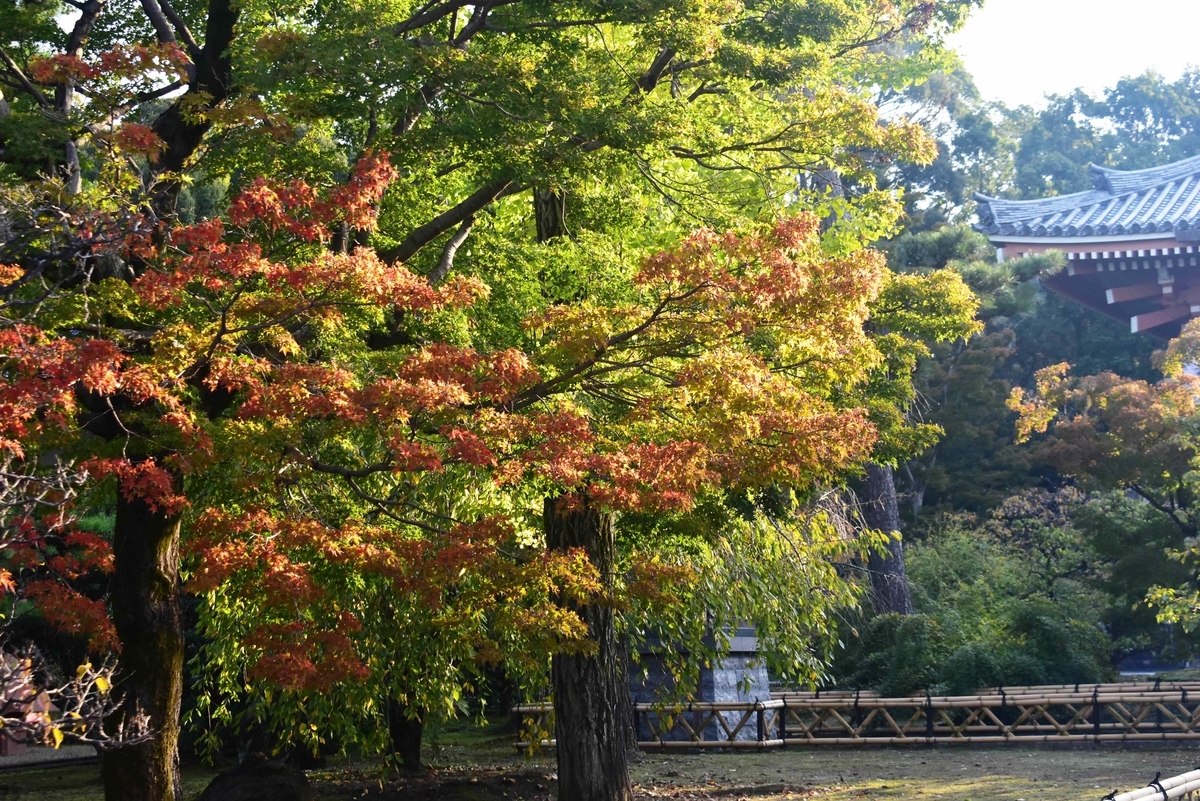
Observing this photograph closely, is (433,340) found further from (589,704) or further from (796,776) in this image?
(796,776)

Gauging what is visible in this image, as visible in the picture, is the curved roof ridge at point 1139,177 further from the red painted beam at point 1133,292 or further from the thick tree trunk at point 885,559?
the thick tree trunk at point 885,559

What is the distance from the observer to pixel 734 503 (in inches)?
449

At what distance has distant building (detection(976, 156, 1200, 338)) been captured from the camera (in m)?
20.1

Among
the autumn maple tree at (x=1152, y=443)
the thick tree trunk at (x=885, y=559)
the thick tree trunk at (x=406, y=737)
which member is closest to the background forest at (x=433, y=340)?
the thick tree trunk at (x=406, y=737)

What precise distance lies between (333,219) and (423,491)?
389cm

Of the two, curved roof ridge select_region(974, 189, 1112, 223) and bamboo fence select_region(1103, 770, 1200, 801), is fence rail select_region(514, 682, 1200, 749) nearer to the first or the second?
curved roof ridge select_region(974, 189, 1112, 223)

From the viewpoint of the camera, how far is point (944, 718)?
1823cm

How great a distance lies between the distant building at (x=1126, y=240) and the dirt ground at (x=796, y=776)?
8.46 metres

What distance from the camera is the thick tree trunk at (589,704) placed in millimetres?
11188

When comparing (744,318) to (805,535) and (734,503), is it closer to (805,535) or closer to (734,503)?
(734,503)

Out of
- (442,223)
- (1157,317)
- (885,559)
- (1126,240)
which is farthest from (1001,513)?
(442,223)

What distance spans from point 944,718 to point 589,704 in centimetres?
914

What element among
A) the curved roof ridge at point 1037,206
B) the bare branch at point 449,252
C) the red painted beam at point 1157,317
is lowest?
the bare branch at point 449,252

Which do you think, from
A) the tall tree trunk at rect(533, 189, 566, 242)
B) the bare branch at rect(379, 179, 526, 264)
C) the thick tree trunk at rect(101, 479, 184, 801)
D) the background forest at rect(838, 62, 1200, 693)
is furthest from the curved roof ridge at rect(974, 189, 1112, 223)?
the thick tree trunk at rect(101, 479, 184, 801)
